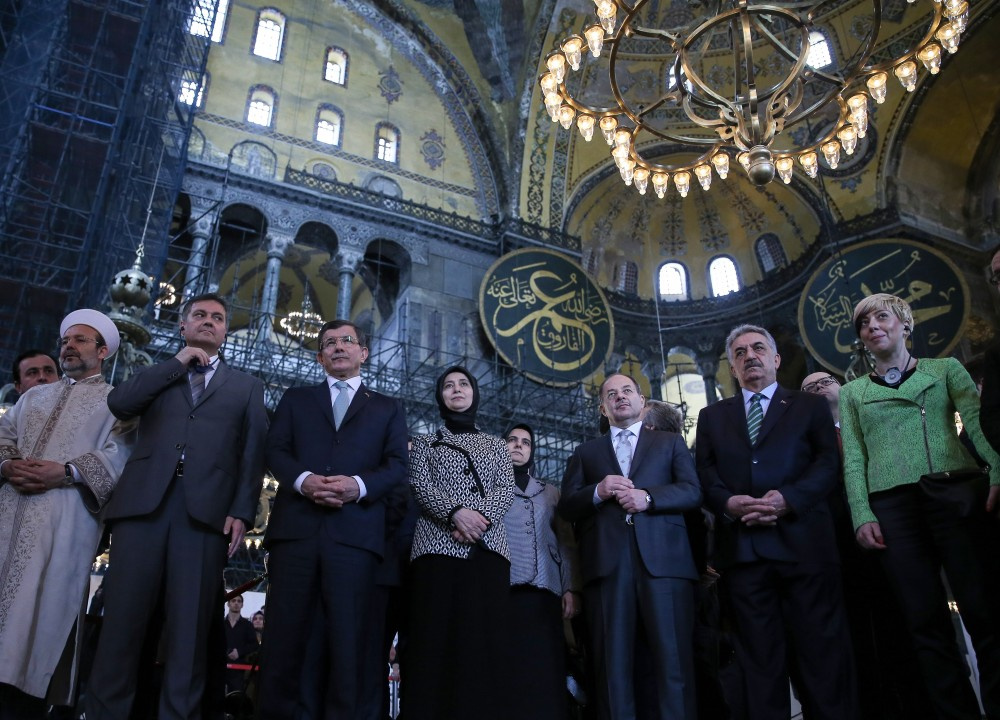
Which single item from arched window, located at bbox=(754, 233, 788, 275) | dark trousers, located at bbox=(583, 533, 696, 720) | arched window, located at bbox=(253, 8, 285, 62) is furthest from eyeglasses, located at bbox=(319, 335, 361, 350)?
arched window, located at bbox=(754, 233, 788, 275)

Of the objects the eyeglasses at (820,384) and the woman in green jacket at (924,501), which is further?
the eyeglasses at (820,384)

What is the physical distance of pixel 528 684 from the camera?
259cm

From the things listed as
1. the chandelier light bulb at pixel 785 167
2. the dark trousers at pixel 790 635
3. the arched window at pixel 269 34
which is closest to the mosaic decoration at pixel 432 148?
the arched window at pixel 269 34

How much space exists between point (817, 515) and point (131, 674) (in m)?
2.19

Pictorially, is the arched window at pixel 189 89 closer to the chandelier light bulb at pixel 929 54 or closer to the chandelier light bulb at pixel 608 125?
the chandelier light bulb at pixel 608 125

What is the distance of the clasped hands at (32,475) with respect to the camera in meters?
2.43

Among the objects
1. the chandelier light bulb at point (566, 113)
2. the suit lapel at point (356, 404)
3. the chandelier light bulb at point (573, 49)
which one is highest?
the chandelier light bulb at point (573, 49)

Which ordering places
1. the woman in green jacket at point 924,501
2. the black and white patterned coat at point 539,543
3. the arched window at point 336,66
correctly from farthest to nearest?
the arched window at point 336,66 → the black and white patterned coat at point 539,543 → the woman in green jacket at point 924,501

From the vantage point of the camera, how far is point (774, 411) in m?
2.70

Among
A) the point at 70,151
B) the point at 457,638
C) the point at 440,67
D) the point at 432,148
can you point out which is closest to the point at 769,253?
the point at 432,148

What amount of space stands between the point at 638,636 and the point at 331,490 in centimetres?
118

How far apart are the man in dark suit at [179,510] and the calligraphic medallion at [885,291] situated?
9.10 meters

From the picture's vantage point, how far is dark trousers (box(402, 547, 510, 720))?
237 centimetres

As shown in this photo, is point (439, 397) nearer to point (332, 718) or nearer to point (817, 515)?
point (332, 718)
